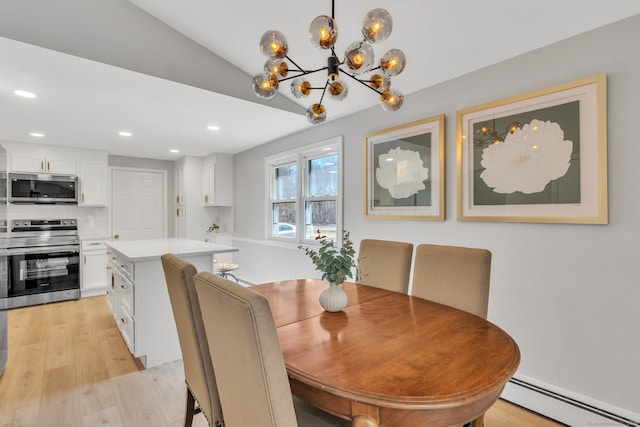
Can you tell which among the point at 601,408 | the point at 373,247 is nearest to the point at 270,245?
the point at 373,247

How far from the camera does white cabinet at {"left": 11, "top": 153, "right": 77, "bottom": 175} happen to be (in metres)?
4.12

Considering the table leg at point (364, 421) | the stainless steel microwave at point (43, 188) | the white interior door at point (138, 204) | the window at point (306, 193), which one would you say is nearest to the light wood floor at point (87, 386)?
the table leg at point (364, 421)

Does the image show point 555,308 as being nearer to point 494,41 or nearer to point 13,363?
point 494,41

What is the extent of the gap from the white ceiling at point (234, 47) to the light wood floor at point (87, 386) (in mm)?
2222

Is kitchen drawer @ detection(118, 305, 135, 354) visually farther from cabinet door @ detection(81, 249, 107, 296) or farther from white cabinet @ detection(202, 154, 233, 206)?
white cabinet @ detection(202, 154, 233, 206)

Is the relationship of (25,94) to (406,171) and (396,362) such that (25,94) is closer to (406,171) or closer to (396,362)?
(406,171)

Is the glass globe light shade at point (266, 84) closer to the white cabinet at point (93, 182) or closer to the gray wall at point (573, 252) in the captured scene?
the gray wall at point (573, 252)

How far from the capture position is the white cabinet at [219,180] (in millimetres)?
5109

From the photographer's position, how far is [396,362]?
1002 mm

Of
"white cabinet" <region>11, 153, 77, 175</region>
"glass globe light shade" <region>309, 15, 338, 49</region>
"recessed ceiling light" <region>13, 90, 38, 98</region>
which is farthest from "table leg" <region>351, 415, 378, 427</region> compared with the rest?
"white cabinet" <region>11, 153, 77, 175</region>

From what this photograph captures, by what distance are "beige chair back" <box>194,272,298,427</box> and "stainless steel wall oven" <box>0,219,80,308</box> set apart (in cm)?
440

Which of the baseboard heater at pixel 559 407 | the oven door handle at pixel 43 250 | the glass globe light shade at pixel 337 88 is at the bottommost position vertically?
the baseboard heater at pixel 559 407

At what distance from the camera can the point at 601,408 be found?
1.71m

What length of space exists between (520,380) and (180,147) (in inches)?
191
